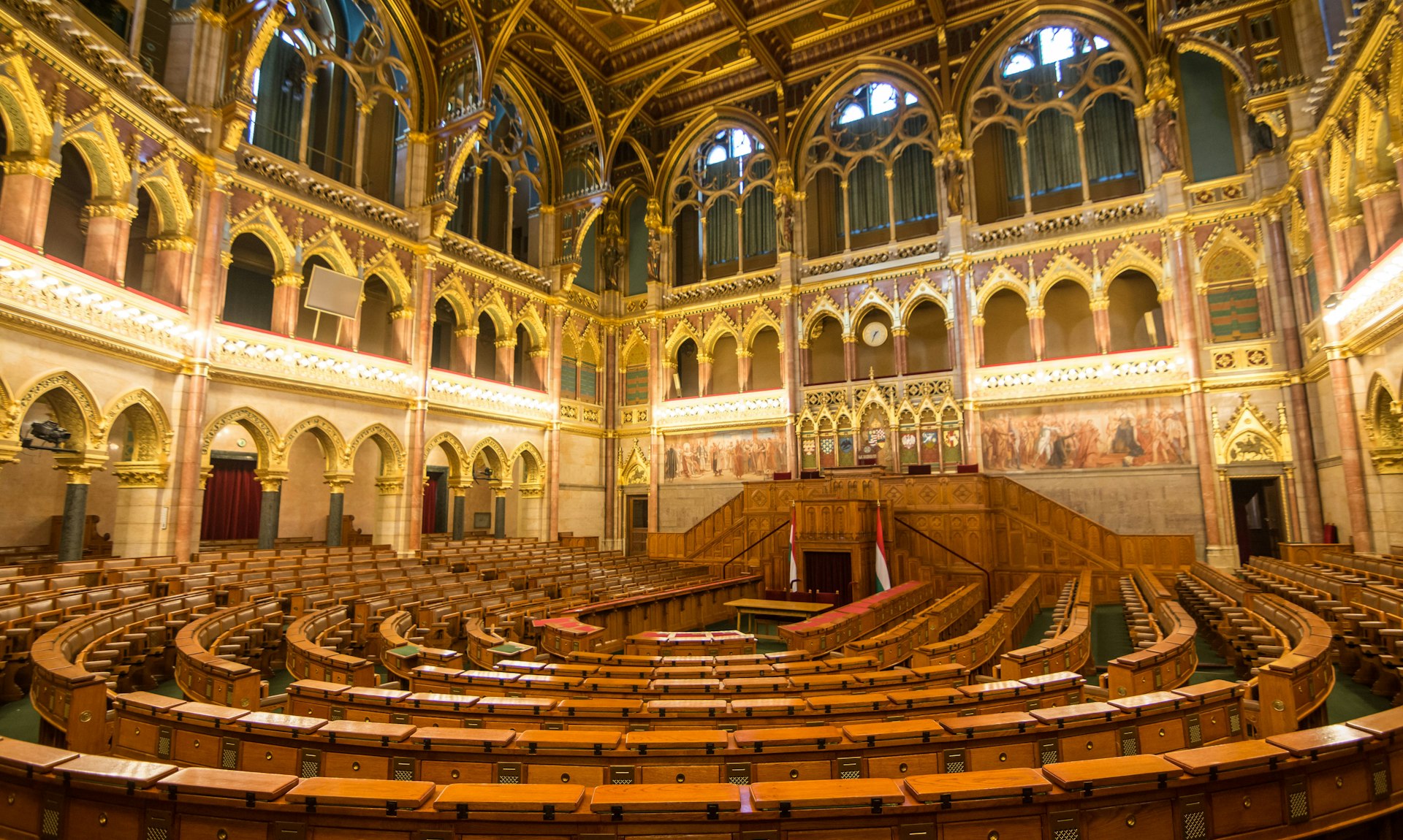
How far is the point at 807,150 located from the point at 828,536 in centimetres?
1327

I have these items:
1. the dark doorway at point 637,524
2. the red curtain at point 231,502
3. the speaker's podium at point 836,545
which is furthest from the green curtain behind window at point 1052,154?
the red curtain at point 231,502

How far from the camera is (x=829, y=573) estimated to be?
15.1m

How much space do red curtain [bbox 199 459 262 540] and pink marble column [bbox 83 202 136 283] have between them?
854 centimetres

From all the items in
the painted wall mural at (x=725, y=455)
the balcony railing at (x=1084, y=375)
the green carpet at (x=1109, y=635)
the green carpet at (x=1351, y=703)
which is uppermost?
the balcony railing at (x=1084, y=375)

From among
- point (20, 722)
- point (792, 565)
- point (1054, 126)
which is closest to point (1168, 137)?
point (1054, 126)

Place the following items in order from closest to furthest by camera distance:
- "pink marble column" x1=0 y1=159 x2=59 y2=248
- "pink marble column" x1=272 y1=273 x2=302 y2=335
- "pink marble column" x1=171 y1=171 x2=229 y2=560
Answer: "pink marble column" x1=0 y1=159 x2=59 y2=248, "pink marble column" x1=171 y1=171 x2=229 y2=560, "pink marble column" x1=272 y1=273 x2=302 y2=335

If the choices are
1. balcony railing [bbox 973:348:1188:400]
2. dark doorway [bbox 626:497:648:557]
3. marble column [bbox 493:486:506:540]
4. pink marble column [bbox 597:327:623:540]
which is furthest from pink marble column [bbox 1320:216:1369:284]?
marble column [bbox 493:486:506:540]

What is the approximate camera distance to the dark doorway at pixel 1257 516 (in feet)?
53.2

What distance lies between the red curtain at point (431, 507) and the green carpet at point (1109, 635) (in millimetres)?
19385

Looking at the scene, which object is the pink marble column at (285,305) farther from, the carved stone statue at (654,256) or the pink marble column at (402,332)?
the carved stone statue at (654,256)

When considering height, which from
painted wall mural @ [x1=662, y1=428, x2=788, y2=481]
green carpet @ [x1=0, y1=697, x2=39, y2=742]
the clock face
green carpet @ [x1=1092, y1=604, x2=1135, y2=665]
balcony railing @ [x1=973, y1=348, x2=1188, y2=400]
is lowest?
green carpet @ [x1=1092, y1=604, x2=1135, y2=665]

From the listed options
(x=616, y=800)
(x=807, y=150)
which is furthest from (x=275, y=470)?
(x=807, y=150)

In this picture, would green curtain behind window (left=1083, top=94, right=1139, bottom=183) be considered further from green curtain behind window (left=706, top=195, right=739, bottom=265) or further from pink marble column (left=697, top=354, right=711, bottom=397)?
pink marble column (left=697, top=354, right=711, bottom=397)

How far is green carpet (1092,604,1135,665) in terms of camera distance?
8684 mm
